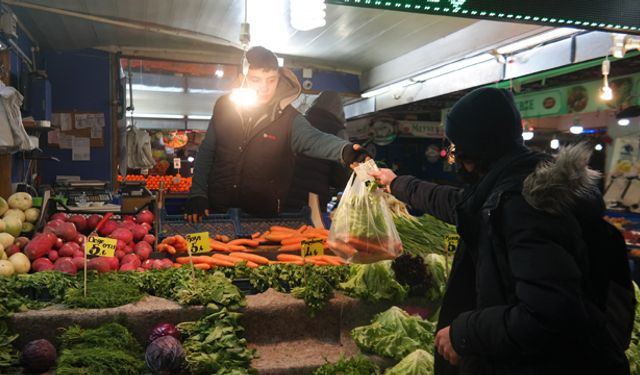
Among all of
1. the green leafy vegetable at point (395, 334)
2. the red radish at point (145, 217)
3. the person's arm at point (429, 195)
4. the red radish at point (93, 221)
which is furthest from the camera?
the red radish at point (145, 217)

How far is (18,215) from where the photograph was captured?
165 inches

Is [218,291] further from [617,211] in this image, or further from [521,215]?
[617,211]

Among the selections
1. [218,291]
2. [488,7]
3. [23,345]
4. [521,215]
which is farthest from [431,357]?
[23,345]

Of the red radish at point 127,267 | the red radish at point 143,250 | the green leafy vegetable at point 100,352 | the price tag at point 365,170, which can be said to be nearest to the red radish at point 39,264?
the red radish at point 127,267

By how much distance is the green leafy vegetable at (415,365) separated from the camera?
2.91 m

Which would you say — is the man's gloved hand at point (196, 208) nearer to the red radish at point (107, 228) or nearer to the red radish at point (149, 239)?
the red radish at point (149, 239)

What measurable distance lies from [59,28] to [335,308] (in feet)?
19.7

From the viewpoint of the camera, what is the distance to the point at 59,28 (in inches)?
281

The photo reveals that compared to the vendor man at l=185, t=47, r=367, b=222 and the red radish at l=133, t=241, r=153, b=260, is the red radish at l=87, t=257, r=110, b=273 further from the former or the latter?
the vendor man at l=185, t=47, r=367, b=222

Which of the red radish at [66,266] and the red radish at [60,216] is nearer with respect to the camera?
the red radish at [66,266]

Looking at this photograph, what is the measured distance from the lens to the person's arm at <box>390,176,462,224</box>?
2.49m

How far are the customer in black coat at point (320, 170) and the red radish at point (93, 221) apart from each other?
1.63 m

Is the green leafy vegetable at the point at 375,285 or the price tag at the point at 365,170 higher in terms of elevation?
the price tag at the point at 365,170

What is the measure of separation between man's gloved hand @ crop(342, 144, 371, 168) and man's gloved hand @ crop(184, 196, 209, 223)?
51.7 inches
